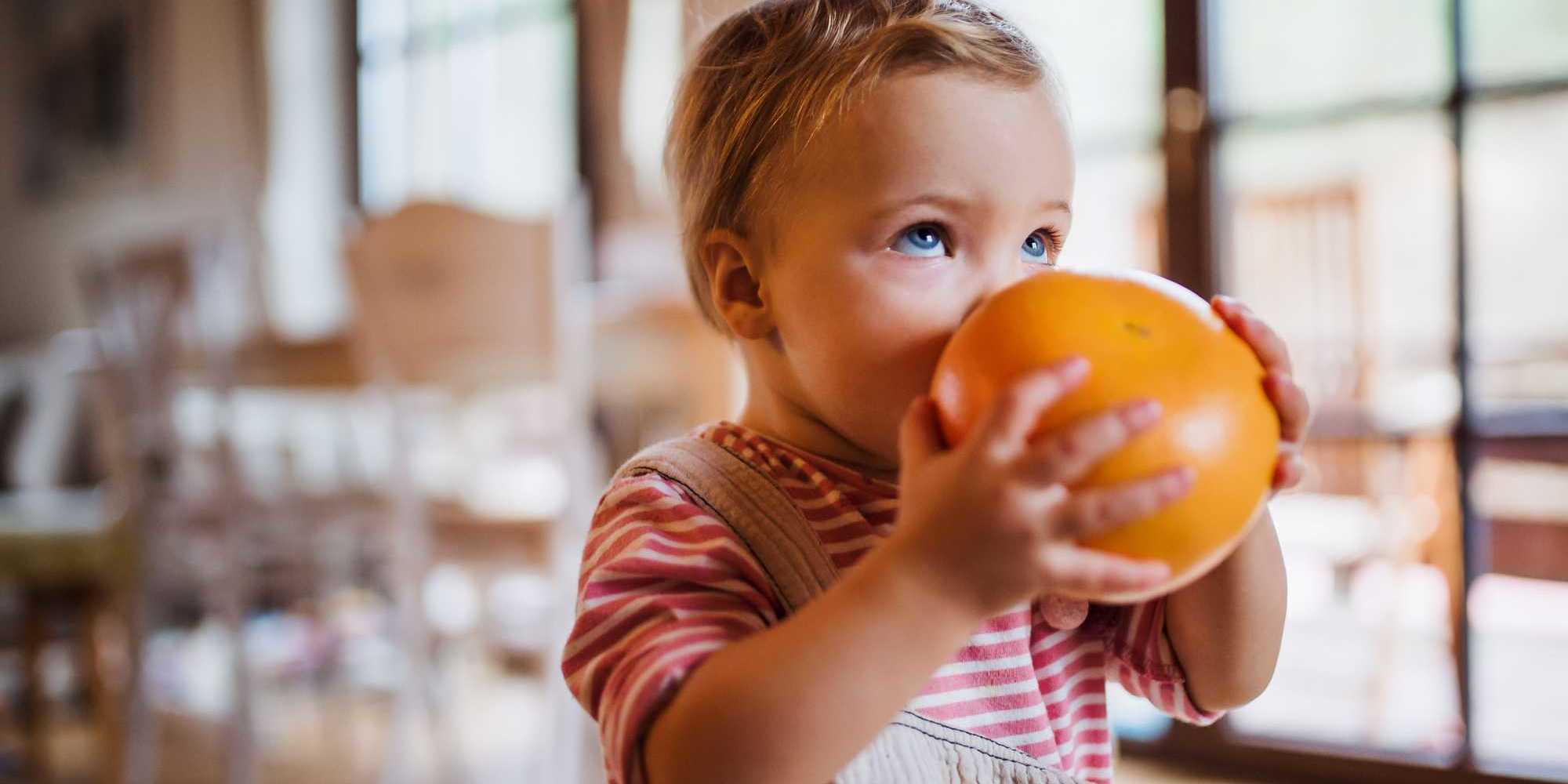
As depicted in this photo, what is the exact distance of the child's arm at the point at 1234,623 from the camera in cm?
61

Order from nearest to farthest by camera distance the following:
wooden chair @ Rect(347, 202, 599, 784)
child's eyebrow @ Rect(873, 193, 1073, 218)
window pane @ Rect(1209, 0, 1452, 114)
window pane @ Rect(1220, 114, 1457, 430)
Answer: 1. child's eyebrow @ Rect(873, 193, 1073, 218)
2. wooden chair @ Rect(347, 202, 599, 784)
3. window pane @ Rect(1209, 0, 1452, 114)
4. window pane @ Rect(1220, 114, 1457, 430)

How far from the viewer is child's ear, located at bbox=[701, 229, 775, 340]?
66cm

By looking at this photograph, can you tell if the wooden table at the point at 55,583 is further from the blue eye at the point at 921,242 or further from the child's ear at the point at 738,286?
the blue eye at the point at 921,242

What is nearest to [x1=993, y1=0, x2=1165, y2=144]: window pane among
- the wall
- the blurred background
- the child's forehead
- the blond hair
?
the blurred background

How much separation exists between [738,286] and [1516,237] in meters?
2.11

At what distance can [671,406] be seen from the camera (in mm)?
3213

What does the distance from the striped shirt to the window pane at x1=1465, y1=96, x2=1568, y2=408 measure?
175cm

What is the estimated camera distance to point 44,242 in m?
5.61

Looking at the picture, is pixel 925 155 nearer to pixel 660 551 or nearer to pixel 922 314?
pixel 922 314

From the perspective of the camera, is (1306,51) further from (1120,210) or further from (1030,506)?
(1030,506)

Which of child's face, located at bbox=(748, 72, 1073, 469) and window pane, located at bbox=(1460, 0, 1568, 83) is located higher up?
window pane, located at bbox=(1460, 0, 1568, 83)

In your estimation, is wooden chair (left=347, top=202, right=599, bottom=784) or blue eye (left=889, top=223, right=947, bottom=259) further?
wooden chair (left=347, top=202, right=599, bottom=784)

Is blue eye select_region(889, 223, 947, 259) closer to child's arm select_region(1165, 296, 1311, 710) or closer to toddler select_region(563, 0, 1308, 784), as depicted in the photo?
toddler select_region(563, 0, 1308, 784)

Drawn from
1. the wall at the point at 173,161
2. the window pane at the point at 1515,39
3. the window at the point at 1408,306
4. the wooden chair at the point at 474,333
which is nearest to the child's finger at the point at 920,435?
the wooden chair at the point at 474,333
